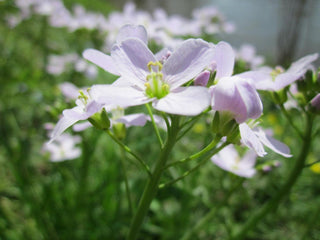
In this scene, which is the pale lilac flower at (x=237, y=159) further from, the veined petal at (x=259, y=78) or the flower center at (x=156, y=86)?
the flower center at (x=156, y=86)

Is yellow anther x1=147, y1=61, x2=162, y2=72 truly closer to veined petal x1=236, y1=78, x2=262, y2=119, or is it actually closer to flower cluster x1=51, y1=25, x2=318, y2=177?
flower cluster x1=51, y1=25, x2=318, y2=177

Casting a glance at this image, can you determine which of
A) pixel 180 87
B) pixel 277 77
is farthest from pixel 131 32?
pixel 277 77

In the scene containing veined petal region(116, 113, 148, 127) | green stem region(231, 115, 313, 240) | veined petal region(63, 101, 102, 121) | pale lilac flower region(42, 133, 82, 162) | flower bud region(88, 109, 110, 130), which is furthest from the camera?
pale lilac flower region(42, 133, 82, 162)

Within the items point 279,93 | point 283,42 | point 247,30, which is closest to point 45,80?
point 279,93

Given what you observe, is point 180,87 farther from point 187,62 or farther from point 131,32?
point 131,32

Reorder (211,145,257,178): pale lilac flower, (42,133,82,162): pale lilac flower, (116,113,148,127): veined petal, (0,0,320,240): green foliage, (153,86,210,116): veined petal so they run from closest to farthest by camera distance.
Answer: (153,86,210,116): veined petal, (116,113,148,127): veined petal, (211,145,257,178): pale lilac flower, (0,0,320,240): green foliage, (42,133,82,162): pale lilac flower

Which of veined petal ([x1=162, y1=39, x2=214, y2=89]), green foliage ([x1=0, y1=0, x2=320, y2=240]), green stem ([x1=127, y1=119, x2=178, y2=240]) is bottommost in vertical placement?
→ green foliage ([x1=0, y1=0, x2=320, y2=240])

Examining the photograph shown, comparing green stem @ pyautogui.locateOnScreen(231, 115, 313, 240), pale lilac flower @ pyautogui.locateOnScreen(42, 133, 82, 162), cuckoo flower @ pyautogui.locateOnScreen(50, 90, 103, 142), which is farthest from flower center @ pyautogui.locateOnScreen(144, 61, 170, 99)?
pale lilac flower @ pyautogui.locateOnScreen(42, 133, 82, 162)

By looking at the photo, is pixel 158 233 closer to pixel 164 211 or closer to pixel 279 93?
pixel 164 211
